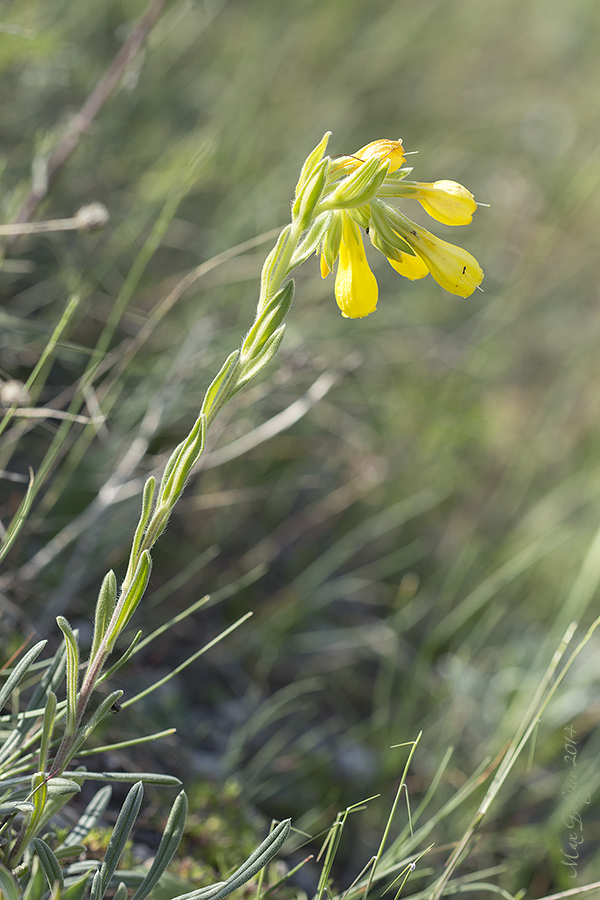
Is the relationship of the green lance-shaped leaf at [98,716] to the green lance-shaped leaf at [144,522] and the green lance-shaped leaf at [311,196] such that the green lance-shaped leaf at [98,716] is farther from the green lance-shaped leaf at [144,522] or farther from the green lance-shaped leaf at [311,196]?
the green lance-shaped leaf at [311,196]

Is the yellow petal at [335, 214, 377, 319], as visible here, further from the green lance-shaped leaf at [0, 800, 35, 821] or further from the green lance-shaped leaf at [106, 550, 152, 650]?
the green lance-shaped leaf at [0, 800, 35, 821]

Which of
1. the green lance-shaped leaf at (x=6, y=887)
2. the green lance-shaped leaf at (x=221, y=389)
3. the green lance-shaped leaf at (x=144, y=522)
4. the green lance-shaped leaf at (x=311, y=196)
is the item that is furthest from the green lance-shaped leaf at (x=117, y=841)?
the green lance-shaped leaf at (x=311, y=196)

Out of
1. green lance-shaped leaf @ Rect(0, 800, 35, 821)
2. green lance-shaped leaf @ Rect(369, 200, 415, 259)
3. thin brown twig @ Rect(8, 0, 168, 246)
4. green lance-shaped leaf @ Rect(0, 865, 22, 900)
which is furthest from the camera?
thin brown twig @ Rect(8, 0, 168, 246)

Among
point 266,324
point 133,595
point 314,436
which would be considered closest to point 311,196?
point 266,324

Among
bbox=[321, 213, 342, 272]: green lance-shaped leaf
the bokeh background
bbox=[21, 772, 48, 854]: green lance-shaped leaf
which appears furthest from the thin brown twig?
bbox=[21, 772, 48, 854]: green lance-shaped leaf

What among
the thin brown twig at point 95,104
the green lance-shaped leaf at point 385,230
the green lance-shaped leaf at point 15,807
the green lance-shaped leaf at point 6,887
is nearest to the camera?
the green lance-shaped leaf at point 6,887
